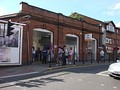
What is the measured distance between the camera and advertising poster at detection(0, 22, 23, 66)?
19891mm

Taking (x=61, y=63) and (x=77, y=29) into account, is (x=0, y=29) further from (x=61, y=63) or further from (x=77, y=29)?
(x=77, y=29)

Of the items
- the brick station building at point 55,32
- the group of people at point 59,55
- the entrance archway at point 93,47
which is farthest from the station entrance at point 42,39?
the entrance archway at point 93,47

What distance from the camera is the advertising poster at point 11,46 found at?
19891 mm

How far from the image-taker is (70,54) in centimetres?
2308

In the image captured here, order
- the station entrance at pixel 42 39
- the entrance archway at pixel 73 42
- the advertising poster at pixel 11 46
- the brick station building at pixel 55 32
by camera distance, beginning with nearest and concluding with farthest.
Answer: the advertising poster at pixel 11 46 → the brick station building at pixel 55 32 → the station entrance at pixel 42 39 → the entrance archway at pixel 73 42

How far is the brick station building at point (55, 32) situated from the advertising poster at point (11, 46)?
0.62 m

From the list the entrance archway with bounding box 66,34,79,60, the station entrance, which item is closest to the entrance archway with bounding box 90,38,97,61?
the entrance archway with bounding box 66,34,79,60

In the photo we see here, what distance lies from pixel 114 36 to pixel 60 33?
1993 cm

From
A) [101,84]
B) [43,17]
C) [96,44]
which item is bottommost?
[101,84]

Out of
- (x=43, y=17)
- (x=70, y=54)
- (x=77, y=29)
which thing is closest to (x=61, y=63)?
(x=70, y=54)

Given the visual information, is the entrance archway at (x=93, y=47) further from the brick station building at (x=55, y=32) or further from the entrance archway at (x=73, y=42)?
the entrance archway at (x=73, y=42)

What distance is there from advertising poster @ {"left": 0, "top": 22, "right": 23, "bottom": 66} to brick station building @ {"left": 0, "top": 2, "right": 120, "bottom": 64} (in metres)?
0.62

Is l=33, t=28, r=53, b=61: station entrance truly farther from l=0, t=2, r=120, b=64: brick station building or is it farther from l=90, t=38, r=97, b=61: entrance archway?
l=90, t=38, r=97, b=61: entrance archway

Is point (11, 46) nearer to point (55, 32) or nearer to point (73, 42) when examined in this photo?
point (55, 32)
